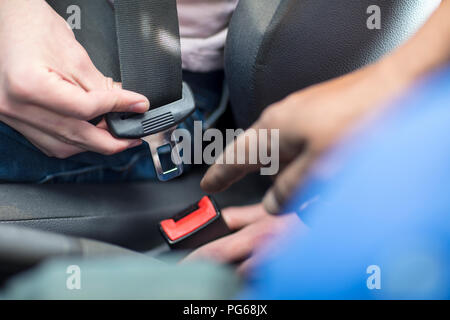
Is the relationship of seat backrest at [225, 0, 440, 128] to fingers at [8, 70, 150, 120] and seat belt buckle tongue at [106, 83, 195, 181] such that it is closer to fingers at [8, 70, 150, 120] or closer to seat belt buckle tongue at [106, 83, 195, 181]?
seat belt buckle tongue at [106, 83, 195, 181]

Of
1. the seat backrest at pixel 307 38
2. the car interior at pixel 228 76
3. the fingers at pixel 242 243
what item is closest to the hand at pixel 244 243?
the fingers at pixel 242 243

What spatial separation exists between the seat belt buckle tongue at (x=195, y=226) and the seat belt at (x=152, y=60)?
13cm

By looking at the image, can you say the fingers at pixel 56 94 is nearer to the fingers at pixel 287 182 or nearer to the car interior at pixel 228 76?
the car interior at pixel 228 76

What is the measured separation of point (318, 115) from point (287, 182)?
0.24 ft

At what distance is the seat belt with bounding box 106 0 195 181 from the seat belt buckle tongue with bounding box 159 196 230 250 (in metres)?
0.13

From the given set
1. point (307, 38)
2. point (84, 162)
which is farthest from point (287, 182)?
point (84, 162)

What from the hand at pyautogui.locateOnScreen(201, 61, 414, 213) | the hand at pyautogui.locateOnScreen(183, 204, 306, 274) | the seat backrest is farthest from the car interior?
the hand at pyautogui.locateOnScreen(201, 61, 414, 213)

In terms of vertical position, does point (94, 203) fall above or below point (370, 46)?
below

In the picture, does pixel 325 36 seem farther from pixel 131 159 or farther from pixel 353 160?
pixel 131 159

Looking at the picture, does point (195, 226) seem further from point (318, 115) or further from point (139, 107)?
point (318, 115)

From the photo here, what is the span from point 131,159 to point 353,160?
49 cm

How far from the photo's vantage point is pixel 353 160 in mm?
412

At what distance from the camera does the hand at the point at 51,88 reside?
1.94ft
